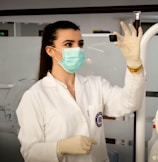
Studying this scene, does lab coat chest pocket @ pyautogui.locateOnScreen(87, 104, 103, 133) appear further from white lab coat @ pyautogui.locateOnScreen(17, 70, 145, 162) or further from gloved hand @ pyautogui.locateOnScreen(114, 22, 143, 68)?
gloved hand @ pyautogui.locateOnScreen(114, 22, 143, 68)

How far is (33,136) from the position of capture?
1.10m

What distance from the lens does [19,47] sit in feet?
6.34

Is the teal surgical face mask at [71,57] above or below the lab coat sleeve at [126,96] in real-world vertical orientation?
above

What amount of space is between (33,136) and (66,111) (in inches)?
7.1

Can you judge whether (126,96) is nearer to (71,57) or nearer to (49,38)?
(71,57)

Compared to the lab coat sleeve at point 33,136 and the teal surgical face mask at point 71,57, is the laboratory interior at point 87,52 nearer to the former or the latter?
the teal surgical face mask at point 71,57

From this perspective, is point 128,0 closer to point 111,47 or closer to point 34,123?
point 111,47

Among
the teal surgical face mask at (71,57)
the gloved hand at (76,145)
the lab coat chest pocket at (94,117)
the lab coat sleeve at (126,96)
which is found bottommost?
the gloved hand at (76,145)

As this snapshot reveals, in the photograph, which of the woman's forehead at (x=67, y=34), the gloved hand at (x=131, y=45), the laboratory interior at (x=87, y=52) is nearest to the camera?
the gloved hand at (x=131, y=45)

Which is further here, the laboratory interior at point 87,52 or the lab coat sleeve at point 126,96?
the laboratory interior at point 87,52

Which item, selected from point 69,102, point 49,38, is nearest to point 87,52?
point 49,38

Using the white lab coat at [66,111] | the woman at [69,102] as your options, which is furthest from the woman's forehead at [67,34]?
the white lab coat at [66,111]

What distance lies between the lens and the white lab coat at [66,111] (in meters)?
1.08

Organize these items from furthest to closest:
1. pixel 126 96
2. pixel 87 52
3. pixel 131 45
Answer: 1. pixel 87 52
2. pixel 126 96
3. pixel 131 45
